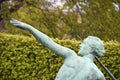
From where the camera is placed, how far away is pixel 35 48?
13.0 m


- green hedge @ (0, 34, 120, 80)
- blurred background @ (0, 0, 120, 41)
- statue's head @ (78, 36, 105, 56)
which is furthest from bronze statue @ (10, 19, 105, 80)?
blurred background @ (0, 0, 120, 41)

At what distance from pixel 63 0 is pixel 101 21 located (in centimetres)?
169

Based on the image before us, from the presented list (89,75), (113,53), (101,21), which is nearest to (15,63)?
(113,53)

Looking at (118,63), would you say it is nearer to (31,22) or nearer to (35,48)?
(35,48)

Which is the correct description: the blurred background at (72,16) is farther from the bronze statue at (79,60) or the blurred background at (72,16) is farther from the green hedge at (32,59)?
the bronze statue at (79,60)

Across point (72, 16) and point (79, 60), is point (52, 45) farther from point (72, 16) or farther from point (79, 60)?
point (72, 16)

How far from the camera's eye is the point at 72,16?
61.9 feet

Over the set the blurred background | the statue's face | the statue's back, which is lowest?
the blurred background

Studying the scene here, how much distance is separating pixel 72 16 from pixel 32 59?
6096mm

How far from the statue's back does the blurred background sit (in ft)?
40.0

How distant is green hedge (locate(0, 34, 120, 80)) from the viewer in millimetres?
12633

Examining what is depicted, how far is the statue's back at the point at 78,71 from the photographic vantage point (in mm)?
5031

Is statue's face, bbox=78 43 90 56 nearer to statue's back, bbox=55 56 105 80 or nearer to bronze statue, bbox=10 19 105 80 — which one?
bronze statue, bbox=10 19 105 80

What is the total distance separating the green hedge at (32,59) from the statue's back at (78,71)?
745 centimetres
